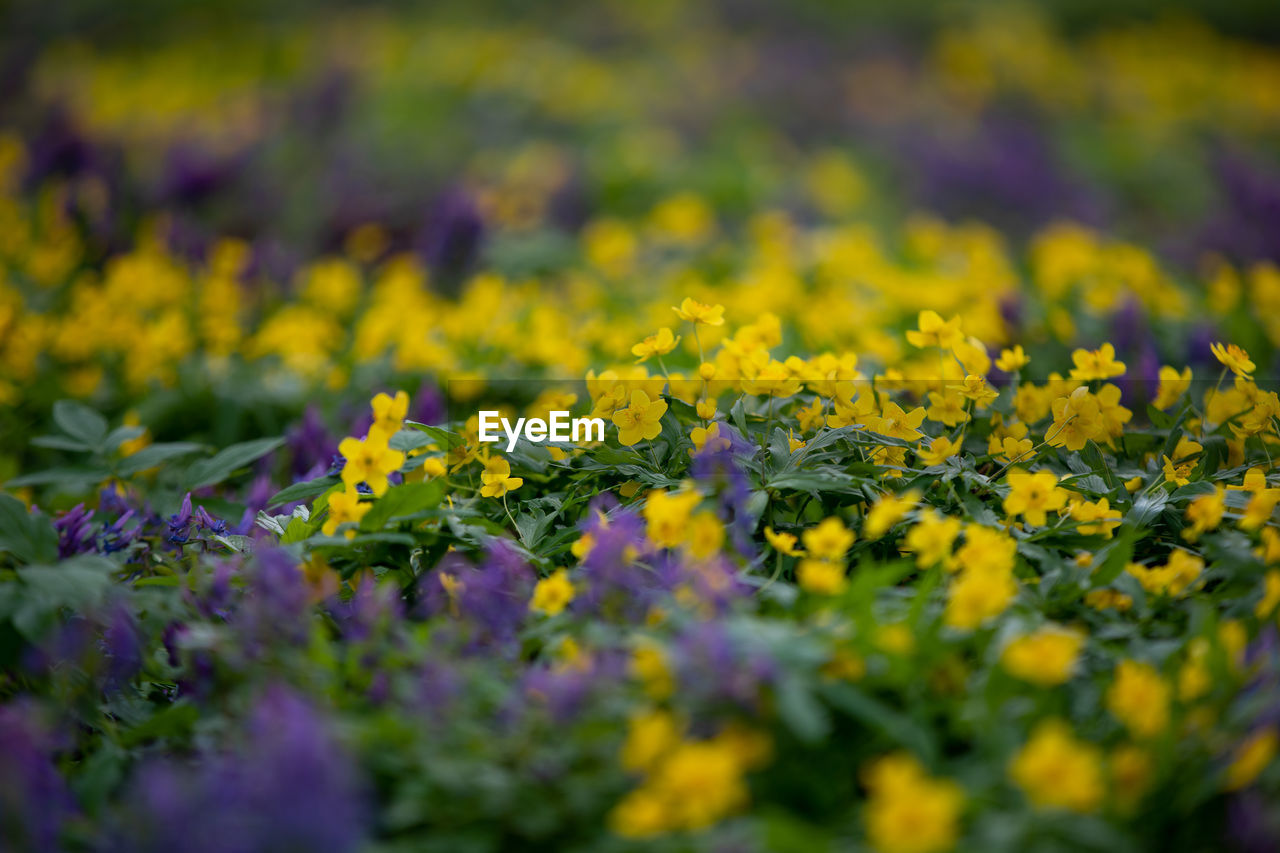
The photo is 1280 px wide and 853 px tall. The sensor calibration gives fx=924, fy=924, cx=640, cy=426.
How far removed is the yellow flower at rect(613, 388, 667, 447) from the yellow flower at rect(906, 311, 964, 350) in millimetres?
484

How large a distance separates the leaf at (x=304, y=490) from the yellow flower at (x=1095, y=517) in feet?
4.15

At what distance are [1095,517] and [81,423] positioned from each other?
196 centimetres

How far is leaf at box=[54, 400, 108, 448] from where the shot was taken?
191cm

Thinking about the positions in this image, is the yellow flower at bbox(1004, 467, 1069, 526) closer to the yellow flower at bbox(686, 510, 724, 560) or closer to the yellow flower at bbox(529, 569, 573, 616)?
the yellow flower at bbox(686, 510, 724, 560)

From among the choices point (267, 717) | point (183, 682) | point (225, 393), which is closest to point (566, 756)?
point (267, 717)

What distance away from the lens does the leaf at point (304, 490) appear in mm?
1626

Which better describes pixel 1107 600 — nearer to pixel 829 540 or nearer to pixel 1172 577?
pixel 1172 577

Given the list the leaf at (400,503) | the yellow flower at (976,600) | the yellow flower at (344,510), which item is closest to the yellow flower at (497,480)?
the leaf at (400,503)

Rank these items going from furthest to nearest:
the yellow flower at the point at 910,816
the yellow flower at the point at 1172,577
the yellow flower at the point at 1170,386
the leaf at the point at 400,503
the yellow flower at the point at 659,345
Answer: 1. the yellow flower at the point at 1170,386
2. the yellow flower at the point at 659,345
3. the leaf at the point at 400,503
4. the yellow flower at the point at 1172,577
5. the yellow flower at the point at 910,816

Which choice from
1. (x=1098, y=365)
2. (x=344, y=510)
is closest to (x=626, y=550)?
(x=344, y=510)

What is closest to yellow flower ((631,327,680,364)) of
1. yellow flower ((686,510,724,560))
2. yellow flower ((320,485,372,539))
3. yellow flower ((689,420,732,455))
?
yellow flower ((689,420,732,455))

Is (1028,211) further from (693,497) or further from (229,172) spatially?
(693,497)

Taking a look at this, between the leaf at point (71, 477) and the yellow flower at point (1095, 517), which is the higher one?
the yellow flower at point (1095, 517)

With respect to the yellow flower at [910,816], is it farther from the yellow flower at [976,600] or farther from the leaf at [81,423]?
the leaf at [81,423]
